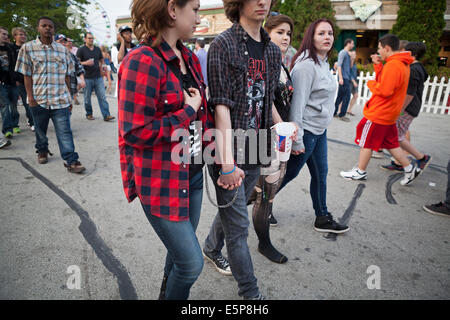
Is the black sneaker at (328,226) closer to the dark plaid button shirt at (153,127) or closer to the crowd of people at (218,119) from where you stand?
the crowd of people at (218,119)

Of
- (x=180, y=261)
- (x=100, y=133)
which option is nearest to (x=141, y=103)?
(x=180, y=261)

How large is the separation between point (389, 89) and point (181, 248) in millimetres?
3415

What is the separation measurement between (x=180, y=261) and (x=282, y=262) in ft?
4.11

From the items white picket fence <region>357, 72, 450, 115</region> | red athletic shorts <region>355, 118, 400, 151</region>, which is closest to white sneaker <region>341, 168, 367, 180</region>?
red athletic shorts <region>355, 118, 400, 151</region>

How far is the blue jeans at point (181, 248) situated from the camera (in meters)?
1.40

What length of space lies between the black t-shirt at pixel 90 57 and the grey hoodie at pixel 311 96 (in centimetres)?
625

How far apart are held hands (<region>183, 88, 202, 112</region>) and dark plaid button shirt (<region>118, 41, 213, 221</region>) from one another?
3cm

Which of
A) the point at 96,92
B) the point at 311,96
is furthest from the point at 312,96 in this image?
the point at 96,92

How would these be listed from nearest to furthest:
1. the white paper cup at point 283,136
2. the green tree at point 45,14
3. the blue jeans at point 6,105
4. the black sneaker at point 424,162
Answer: the white paper cup at point 283,136 < the black sneaker at point 424,162 < the blue jeans at point 6,105 < the green tree at point 45,14

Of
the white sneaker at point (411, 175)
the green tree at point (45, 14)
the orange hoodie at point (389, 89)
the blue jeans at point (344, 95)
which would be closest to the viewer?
the orange hoodie at point (389, 89)

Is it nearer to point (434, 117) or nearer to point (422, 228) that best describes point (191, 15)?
point (422, 228)

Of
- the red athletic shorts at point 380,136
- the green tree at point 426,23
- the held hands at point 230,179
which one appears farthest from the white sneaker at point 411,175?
the green tree at point 426,23

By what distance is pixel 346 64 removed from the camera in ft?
24.5

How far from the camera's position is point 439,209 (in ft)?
10.5
